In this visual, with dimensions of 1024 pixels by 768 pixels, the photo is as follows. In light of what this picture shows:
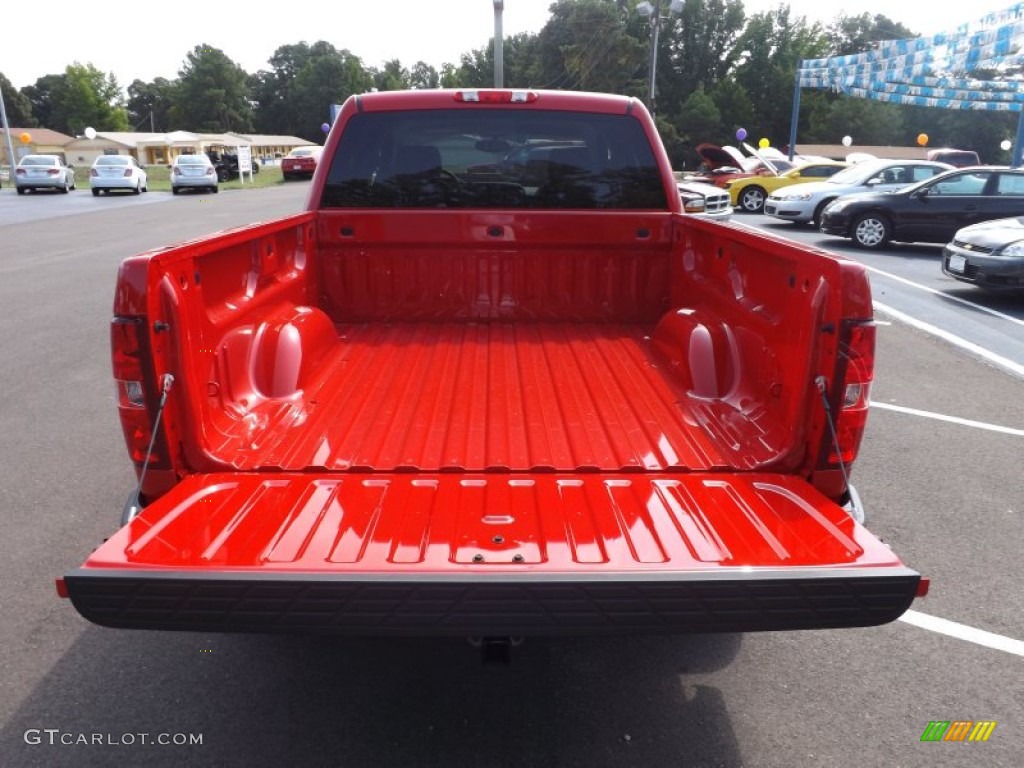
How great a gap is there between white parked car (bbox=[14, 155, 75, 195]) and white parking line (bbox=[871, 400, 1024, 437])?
33.8 m

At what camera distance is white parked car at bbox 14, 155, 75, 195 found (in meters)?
31.0

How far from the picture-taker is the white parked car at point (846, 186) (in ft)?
55.0

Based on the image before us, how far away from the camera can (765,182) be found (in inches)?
900

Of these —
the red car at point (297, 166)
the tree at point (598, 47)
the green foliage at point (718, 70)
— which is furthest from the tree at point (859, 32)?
the red car at point (297, 166)

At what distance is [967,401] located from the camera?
6.43 meters

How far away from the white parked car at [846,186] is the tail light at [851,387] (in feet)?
52.7

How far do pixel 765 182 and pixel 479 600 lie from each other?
Result: 23.0 metres

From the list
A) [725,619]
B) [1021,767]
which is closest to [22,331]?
[725,619]

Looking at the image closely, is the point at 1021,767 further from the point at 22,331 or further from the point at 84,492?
the point at 22,331

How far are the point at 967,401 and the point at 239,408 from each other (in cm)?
584

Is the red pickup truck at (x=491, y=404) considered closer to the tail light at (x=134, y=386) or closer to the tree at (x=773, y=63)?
the tail light at (x=134, y=386)

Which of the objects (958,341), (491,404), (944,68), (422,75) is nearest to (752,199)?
(944,68)

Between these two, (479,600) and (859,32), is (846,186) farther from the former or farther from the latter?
(859,32)

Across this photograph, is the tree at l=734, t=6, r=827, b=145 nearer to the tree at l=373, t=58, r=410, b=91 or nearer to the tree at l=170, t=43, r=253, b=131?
the tree at l=373, t=58, r=410, b=91
